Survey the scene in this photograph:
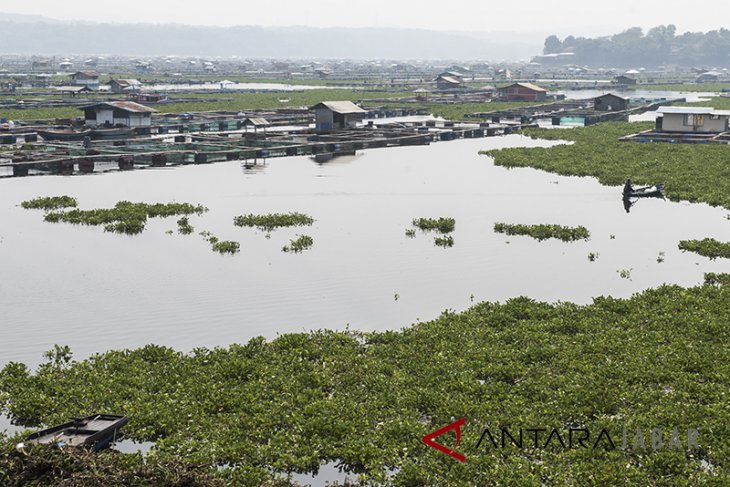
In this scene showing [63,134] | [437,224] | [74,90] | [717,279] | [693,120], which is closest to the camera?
[717,279]

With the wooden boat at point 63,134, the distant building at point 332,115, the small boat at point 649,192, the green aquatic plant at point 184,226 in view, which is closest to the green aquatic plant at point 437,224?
the green aquatic plant at point 184,226

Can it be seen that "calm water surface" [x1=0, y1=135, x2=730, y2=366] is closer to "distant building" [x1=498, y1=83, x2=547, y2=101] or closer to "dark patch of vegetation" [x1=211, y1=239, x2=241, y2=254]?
"dark patch of vegetation" [x1=211, y1=239, x2=241, y2=254]

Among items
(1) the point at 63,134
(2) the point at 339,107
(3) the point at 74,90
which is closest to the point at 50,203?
(1) the point at 63,134

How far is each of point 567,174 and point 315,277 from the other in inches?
1243

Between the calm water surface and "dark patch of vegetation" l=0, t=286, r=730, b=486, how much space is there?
8.34 ft

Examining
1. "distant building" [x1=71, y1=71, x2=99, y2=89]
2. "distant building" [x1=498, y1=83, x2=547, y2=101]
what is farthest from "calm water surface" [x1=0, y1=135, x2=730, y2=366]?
"distant building" [x1=71, y1=71, x2=99, y2=89]

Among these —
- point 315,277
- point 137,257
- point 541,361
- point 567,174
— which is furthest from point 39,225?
point 567,174

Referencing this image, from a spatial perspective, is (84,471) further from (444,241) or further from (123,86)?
(123,86)

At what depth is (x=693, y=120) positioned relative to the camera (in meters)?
75.4

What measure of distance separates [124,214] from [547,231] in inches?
850

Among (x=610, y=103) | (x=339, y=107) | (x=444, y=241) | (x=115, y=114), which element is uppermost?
(x=610, y=103)

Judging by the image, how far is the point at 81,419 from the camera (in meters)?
17.0

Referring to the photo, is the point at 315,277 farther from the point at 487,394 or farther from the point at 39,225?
the point at 39,225

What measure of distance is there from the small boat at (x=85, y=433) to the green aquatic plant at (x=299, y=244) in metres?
17.2
